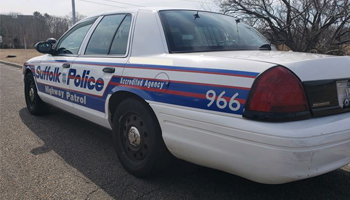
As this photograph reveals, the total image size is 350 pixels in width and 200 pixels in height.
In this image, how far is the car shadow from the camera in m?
2.63

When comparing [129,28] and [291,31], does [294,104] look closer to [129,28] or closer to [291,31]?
[129,28]

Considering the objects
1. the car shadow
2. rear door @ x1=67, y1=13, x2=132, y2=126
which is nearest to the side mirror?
rear door @ x1=67, y1=13, x2=132, y2=126

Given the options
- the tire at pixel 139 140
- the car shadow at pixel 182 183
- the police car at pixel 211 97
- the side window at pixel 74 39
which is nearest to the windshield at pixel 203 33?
the police car at pixel 211 97

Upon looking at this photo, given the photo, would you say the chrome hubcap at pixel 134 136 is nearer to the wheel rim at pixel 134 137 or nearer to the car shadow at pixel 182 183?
the wheel rim at pixel 134 137

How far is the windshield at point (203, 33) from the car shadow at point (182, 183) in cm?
121

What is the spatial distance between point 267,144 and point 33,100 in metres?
4.50

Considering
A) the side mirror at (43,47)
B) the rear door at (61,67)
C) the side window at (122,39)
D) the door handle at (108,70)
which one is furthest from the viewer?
the side mirror at (43,47)

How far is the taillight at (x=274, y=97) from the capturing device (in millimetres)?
1979

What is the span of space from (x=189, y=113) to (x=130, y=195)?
0.93m

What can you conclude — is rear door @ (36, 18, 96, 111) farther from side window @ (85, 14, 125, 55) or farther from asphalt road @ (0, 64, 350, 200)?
asphalt road @ (0, 64, 350, 200)

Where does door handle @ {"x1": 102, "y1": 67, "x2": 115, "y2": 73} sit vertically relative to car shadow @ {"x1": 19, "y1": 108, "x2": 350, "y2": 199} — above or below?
above

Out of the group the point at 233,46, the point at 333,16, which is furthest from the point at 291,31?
the point at 233,46

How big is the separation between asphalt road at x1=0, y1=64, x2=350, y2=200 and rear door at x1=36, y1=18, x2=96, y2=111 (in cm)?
60

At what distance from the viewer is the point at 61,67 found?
4016 millimetres
